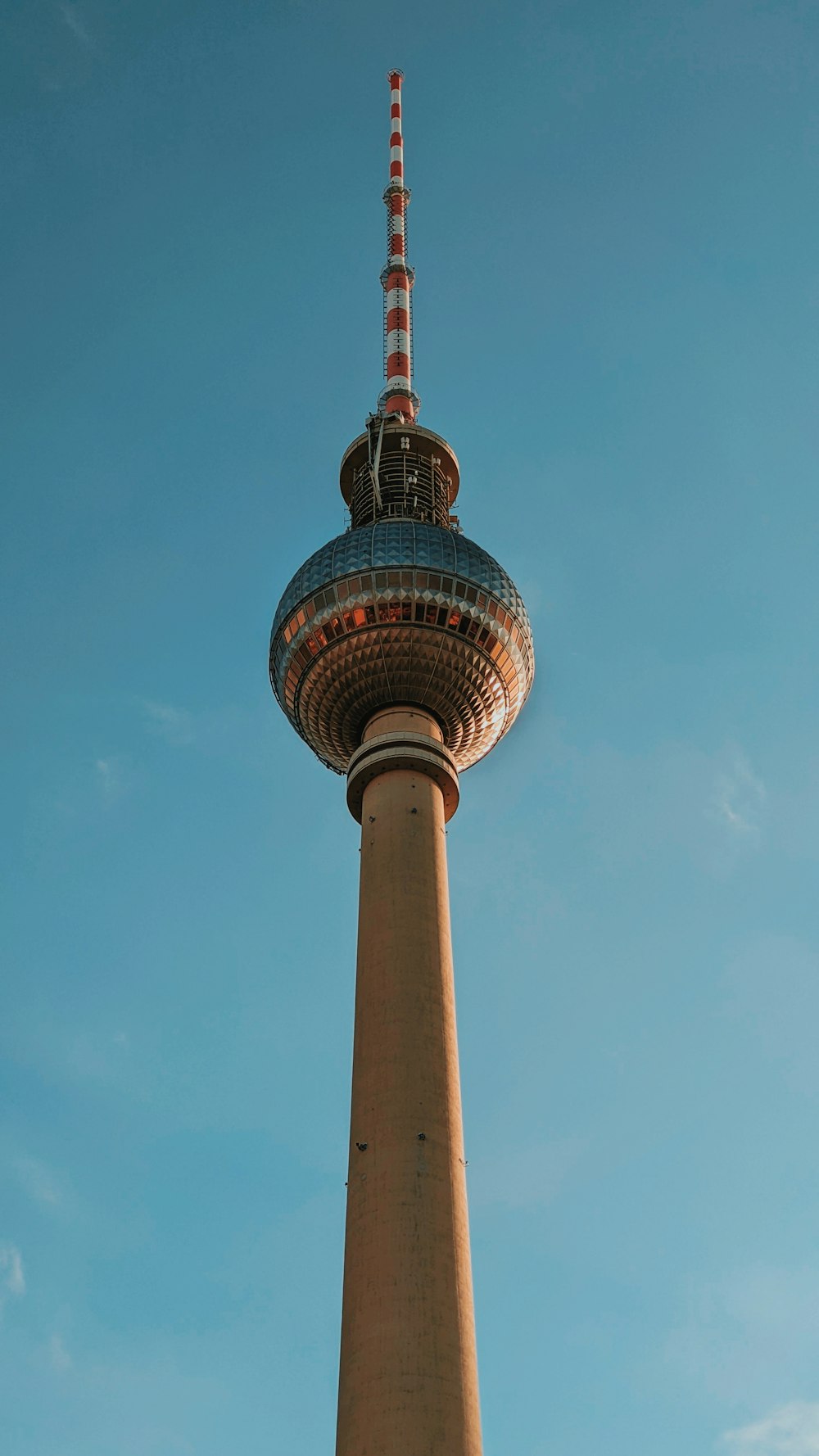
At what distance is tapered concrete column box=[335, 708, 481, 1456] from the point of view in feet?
149

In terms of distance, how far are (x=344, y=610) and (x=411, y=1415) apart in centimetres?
3642

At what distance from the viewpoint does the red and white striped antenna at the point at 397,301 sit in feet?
281

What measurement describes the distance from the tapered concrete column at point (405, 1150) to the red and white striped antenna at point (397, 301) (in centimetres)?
2853

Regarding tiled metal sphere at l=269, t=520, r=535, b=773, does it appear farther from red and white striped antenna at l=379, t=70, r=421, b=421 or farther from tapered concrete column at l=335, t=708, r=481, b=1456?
red and white striped antenna at l=379, t=70, r=421, b=421

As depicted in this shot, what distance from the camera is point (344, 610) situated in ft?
221

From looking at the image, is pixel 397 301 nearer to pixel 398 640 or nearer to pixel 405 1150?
pixel 398 640

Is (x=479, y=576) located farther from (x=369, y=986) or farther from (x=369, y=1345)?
(x=369, y=1345)

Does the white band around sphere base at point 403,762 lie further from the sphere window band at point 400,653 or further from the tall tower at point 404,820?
the sphere window band at point 400,653

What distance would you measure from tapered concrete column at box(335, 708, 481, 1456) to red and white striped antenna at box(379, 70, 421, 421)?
93.6 feet

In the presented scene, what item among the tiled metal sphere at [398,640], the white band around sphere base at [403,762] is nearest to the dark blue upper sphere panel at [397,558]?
the tiled metal sphere at [398,640]

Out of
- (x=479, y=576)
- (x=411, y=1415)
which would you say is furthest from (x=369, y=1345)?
(x=479, y=576)

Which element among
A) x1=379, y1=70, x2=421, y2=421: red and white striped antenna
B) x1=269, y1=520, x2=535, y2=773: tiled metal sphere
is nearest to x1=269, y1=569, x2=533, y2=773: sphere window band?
x1=269, y1=520, x2=535, y2=773: tiled metal sphere

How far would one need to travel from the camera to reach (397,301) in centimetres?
9056

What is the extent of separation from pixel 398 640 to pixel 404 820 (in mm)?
9847
